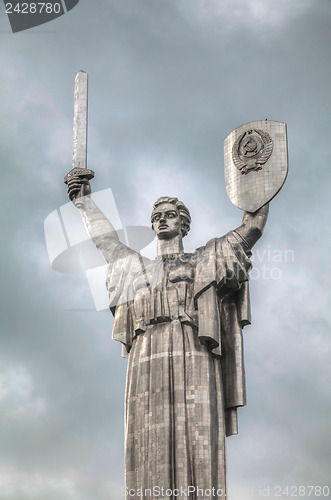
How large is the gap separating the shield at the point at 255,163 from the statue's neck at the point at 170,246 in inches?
49.6

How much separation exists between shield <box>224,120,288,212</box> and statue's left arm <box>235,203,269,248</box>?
0.41 feet

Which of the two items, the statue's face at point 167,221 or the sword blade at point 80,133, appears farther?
the sword blade at point 80,133

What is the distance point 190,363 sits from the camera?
1464cm

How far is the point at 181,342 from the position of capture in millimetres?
14828

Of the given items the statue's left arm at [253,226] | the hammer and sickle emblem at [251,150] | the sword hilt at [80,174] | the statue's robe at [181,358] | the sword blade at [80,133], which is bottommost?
the statue's robe at [181,358]

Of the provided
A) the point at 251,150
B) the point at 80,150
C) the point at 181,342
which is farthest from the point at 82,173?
the point at 181,342

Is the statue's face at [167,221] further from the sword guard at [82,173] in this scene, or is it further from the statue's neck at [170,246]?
the sword guard at [82,173]

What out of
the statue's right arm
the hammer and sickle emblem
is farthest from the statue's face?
the hammer and sickle emblem

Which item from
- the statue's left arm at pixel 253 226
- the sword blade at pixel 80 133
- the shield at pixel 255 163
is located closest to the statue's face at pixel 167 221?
the shield at pixel 255 163

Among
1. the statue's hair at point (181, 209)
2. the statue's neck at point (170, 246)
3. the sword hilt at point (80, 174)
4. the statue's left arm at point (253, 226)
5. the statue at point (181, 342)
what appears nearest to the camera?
the statue at point (181, 342)

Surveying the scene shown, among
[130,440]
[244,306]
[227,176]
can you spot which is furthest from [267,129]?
[130,440]

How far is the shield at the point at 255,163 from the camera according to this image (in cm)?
1548

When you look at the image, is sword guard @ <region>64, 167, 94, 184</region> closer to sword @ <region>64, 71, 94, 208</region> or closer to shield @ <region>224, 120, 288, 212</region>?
sword @ <region>64, 71, 94, 208</region>

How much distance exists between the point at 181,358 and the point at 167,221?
2.69m
